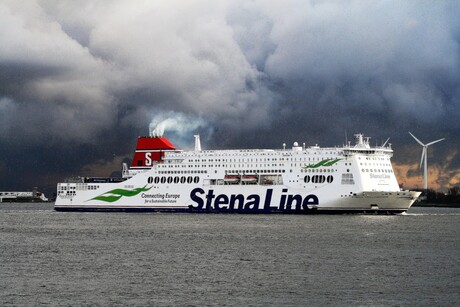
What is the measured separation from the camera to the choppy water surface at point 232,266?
28750mm

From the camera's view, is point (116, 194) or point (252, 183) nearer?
point (252, 183)

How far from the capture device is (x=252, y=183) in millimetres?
81688

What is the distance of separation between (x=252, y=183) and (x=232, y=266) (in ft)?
146

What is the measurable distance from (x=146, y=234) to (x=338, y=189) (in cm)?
2548

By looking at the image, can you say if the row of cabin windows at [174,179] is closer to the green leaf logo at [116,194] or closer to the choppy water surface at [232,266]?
the green leaf logo at [116,194]

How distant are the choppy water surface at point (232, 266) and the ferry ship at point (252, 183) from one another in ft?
50.3

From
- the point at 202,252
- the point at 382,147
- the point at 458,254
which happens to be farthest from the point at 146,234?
the point at 382,147

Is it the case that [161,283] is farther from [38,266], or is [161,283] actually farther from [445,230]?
[445,230]

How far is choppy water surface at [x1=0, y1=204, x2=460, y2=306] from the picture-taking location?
28750mm

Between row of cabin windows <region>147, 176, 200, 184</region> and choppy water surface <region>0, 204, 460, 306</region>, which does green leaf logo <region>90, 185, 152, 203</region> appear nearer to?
row of cabin windows <region>147, 176, 200, 184</region>

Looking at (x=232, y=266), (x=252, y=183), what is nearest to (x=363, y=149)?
(x=252, y=183)

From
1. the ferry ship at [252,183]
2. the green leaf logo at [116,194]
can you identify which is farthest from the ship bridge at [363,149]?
the green leaf logo at [116,194]

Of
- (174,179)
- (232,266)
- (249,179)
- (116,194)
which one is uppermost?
(174,179)

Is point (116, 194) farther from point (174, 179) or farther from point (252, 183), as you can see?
point (252, 183)
